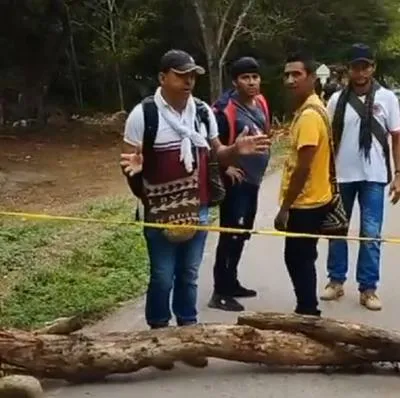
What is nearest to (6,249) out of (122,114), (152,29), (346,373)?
(346,373)

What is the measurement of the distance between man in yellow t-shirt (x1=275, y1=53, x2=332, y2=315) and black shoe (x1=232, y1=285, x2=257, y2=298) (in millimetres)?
912

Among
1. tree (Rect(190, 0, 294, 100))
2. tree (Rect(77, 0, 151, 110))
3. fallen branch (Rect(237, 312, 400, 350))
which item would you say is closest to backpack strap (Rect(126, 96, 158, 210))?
fallen branch (Rect(237, 312, 400, 350))

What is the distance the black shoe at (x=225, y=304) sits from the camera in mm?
7355

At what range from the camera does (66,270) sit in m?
8.70

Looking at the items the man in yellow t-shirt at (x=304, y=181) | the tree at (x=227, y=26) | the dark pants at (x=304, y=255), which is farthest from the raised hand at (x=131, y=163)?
the tree at (x=227, y=26)

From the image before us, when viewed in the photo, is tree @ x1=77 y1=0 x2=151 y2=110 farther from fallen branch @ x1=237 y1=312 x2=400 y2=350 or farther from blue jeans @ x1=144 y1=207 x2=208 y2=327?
fallen branch @ x1=237 y1=312 x2=400 y2=350

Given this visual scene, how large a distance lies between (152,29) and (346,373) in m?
28.7

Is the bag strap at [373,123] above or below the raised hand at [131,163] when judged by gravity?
above

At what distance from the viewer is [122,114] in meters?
36.2

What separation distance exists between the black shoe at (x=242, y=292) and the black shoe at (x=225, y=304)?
174mm

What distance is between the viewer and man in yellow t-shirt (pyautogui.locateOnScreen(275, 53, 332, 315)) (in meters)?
6.36

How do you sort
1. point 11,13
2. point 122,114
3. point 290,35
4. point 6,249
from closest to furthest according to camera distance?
point 6,249
point 11,13
point 290,35
point 122,114

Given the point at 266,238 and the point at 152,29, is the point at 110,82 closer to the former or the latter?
the point at 152,29

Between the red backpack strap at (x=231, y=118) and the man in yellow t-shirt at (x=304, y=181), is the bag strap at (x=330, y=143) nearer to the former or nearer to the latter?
the man in yellow t-shirt at (x=304, y=181)
